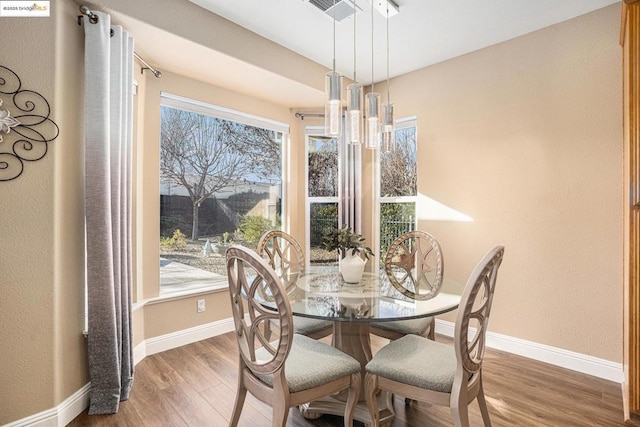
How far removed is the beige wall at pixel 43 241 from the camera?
1743 millimetres

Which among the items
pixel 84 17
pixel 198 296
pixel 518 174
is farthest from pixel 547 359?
pixel 84 17

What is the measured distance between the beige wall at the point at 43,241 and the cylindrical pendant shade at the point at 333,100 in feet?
5.16

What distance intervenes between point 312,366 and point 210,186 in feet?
7.70

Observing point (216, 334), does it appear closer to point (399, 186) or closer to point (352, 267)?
point (352, 267)

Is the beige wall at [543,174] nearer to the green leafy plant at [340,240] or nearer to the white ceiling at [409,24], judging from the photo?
the white ceiling at [409,24]

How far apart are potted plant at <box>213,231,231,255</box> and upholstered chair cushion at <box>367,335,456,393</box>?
7.28 feet

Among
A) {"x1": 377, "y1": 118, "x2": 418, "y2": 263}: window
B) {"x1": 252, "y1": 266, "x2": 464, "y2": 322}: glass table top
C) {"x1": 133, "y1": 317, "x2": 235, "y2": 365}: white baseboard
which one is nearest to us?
{"x1": 252, "y1": 266, "x2": 464, "y2": 322}: glass table top

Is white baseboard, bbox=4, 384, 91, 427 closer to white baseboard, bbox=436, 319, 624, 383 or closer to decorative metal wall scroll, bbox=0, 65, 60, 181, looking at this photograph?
decorative metal wall scroll, bbox=0, 65, 60, 181

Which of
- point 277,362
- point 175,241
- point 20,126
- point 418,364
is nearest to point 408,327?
point 418,364

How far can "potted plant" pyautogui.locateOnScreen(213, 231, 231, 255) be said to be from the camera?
A: 344 centimetres

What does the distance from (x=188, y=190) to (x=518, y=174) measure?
3.05 metres

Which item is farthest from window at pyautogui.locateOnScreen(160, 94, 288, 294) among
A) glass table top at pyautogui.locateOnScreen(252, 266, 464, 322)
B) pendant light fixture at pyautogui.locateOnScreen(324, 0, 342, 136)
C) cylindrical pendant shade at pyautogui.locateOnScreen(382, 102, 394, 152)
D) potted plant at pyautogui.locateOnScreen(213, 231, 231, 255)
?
cylindrical pendant shade at pyautogui.locateOnScreen(382, 102, 394, 152)

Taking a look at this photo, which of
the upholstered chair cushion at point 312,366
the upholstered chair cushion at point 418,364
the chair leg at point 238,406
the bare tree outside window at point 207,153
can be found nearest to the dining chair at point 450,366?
Result: the upholstered chair cushion at point 418,364

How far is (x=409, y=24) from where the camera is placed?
2705mm
